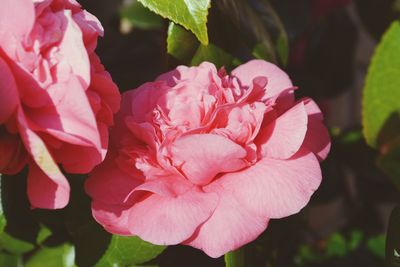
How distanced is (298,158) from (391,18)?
0.77 meters

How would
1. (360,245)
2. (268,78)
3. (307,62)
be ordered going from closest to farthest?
(268,78) → (360,245) → (307,62)

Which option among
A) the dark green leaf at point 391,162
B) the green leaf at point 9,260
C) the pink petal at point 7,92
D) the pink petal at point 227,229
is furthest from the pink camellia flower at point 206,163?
the green leaf at point 9,260

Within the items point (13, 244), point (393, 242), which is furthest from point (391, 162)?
point (13, 244)

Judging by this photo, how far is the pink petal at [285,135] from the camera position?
0.52 metres

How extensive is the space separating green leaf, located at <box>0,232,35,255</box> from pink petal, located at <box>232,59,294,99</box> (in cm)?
31

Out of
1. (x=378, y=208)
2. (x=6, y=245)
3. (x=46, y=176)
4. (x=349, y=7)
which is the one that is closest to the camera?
(x=46, y=176)

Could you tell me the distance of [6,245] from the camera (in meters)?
0.73

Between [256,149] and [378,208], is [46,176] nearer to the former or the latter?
[256,149]

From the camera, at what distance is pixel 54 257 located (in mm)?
886

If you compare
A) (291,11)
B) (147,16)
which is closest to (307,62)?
(291,11)

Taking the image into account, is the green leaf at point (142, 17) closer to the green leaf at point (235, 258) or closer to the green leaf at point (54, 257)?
the green leaf at point (54, 257)

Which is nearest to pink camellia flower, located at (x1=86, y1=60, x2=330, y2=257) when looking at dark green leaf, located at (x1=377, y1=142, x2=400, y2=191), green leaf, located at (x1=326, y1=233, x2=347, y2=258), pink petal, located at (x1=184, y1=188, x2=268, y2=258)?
pink petal, located at (x1=184, y1=188, x2=268, y2=258)

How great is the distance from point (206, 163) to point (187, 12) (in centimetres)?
15

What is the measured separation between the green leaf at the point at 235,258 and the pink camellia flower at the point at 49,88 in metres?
0.16
